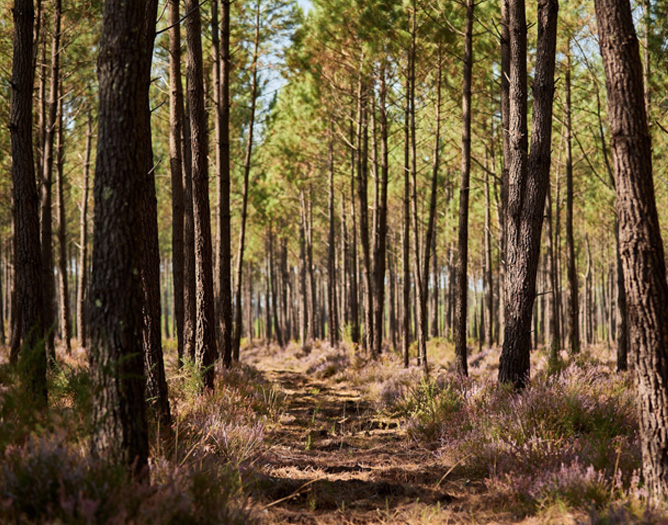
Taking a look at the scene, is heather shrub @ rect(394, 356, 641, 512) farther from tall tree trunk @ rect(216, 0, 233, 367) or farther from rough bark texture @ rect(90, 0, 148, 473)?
tall tree trunk @ rect(216, 0, 233, 367)

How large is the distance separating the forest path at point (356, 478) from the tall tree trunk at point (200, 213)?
1.76 metres

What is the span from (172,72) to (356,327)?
1114 cm

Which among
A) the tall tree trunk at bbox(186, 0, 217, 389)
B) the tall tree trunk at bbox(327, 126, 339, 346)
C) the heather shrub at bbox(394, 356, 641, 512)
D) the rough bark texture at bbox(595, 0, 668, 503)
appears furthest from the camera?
the tall tree trunk at bbox(327, 126, 339, 346)

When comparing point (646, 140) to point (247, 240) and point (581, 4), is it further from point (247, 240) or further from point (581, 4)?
point (247, 240)

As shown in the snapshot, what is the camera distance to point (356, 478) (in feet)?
17.5

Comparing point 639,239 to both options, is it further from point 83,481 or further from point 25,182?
point 25,182

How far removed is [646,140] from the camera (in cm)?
393

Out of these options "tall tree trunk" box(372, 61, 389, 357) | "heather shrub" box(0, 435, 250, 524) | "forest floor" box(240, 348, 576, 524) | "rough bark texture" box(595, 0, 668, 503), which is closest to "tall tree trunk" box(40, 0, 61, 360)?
"forest floor" box(240, 348, 576, 524)

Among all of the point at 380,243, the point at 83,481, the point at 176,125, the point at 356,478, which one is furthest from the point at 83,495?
the point at 380,243

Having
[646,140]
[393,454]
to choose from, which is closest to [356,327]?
[393,454]

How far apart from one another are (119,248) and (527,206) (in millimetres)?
5599

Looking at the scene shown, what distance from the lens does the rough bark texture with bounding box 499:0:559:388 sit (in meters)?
7.05

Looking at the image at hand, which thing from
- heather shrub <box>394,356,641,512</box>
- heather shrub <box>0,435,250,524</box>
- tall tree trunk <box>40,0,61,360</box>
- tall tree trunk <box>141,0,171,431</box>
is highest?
tall tree trunk <box>40,0,61,360</box>

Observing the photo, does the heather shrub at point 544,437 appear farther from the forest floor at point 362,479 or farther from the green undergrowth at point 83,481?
the green undergrowth at point 83,481
